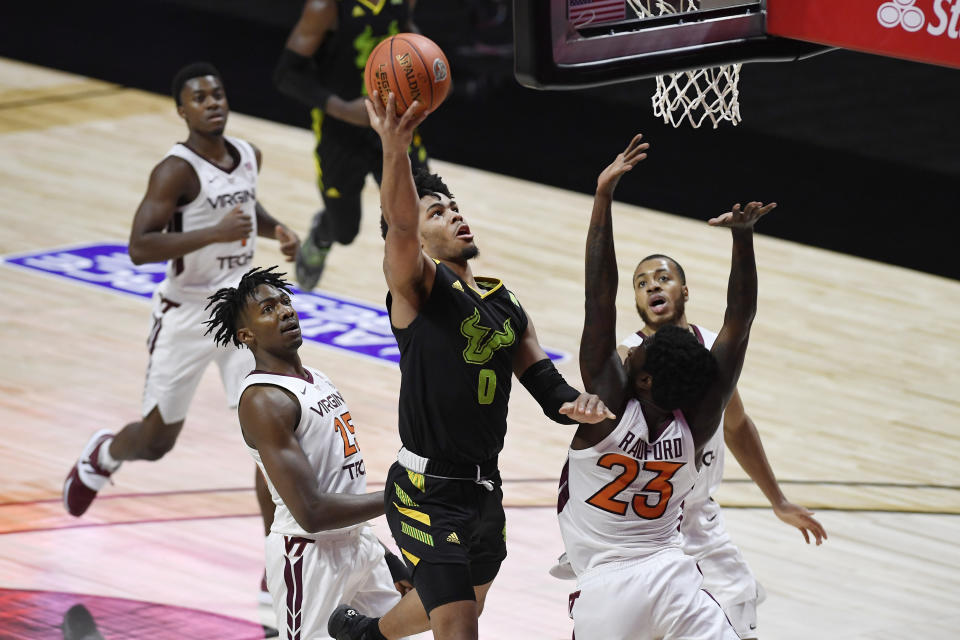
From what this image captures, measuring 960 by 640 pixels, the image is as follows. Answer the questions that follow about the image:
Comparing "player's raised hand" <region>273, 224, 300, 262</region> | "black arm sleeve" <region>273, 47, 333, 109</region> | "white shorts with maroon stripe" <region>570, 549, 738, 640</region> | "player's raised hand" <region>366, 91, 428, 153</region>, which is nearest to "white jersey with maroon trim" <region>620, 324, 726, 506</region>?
"white shorts with maroon stripe" <region>570, 549, 738, 640</region>

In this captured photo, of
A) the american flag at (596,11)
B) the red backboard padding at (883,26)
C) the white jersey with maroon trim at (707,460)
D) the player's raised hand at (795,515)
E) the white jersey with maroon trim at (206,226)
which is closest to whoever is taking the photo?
the red backboard padding at (883,26)

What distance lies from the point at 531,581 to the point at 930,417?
11.2 feet

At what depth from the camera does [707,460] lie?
5.79 metres

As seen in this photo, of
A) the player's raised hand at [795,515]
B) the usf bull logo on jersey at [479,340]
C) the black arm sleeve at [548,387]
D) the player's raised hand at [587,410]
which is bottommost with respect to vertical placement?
the player's raised hand at [795,515]

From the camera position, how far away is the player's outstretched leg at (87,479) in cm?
745

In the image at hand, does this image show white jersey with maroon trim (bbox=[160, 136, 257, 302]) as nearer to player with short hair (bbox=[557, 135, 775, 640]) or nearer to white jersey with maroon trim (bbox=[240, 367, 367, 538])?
white jersey with maroon trim (bbox=[240, 367, 367, 538])

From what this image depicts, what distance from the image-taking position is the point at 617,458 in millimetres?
5066

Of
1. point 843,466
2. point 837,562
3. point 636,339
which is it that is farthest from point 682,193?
point 636,339

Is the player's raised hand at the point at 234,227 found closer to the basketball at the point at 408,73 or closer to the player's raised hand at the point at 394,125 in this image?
the basketball at the point at 408,73

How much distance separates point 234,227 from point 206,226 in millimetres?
257

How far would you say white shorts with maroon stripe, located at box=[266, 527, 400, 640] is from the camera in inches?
219

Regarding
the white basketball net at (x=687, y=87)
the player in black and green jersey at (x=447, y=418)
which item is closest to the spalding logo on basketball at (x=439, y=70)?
the player in black and green jersey at (x=447, y=418)

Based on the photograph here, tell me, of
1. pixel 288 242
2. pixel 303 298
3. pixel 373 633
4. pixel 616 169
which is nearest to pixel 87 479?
pixel 288 242

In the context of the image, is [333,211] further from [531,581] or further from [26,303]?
[531,581]
